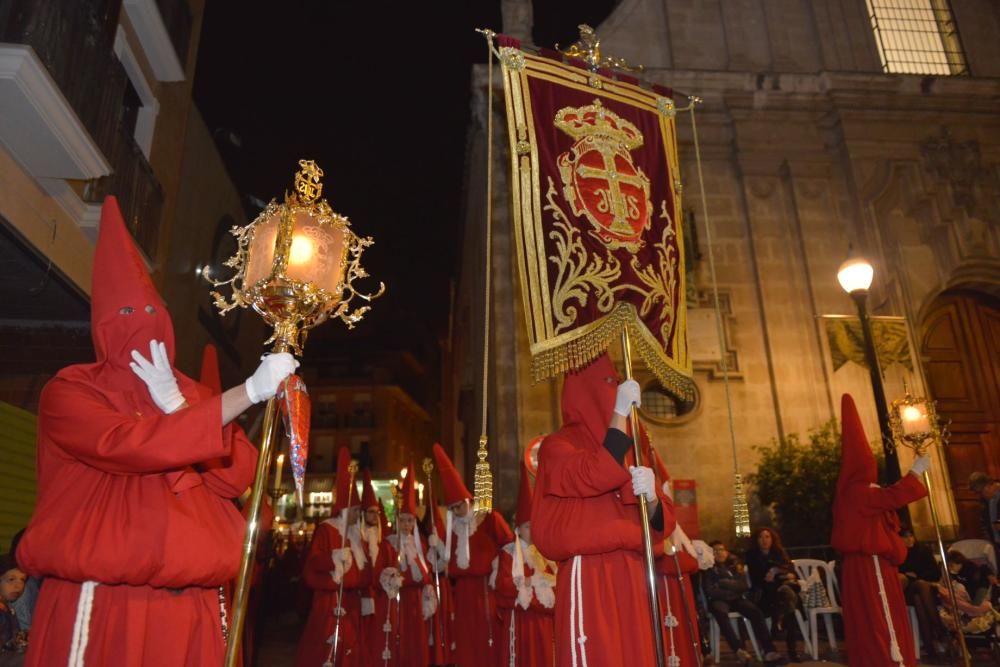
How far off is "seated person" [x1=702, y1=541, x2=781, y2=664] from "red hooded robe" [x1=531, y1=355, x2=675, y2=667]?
5131 millimetres

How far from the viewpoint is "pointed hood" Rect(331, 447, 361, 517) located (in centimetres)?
960

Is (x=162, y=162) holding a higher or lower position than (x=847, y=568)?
higher

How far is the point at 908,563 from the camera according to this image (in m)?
9.13

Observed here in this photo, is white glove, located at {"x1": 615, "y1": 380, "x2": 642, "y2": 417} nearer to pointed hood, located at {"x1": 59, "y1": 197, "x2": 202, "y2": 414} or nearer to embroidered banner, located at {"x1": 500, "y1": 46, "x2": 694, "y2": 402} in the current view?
embroidered banner, located at {"x1": 500, "y1": 46, "x2": 694, "y2": 402}

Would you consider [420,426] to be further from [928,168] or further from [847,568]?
[847,568]

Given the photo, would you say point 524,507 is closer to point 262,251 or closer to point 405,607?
point 405,607

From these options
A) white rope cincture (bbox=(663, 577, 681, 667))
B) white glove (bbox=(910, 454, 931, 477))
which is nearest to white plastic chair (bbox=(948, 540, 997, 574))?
white glove (bbox=(910, 454, 931, 477))

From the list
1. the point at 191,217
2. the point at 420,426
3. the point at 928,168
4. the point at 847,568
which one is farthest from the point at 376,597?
the point at 420,426

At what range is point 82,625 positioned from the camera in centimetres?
260

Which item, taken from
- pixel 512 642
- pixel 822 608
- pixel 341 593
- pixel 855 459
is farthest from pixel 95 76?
pixel 822 608

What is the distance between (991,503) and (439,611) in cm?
726

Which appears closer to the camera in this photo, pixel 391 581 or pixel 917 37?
pixel 391 581

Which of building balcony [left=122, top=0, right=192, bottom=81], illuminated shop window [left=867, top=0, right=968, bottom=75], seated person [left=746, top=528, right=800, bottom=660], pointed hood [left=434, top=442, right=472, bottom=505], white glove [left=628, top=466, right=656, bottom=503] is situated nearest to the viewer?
white glove [left=628, top=466, right=656, bottom=503]

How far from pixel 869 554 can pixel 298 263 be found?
6399mm
